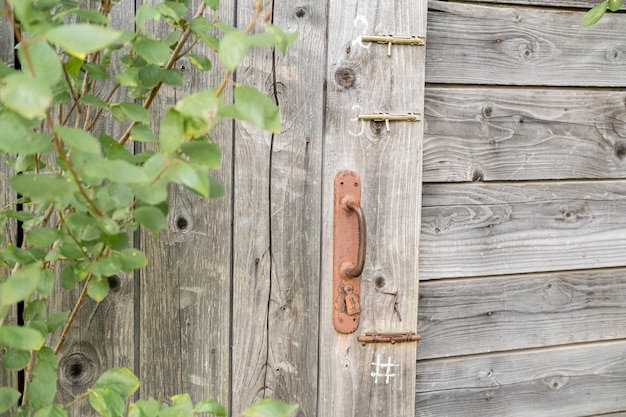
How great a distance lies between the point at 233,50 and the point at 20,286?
0.38 m

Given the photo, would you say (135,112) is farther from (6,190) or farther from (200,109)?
(6,190)

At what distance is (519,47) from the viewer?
171cm

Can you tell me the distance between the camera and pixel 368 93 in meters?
1.52

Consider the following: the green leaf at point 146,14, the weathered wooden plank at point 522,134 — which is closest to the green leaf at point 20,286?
the green leaf at point 146,14

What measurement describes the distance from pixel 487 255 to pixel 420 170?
0.33 m

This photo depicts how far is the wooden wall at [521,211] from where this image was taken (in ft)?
5.50

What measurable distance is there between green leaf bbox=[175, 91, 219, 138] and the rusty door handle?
28.2 inches

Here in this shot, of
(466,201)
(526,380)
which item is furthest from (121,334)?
(526,380)

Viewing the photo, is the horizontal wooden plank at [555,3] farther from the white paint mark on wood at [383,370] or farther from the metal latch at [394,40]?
the white paint mark on wood at [383,370]

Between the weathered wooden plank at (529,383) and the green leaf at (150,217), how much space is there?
3.33 feet

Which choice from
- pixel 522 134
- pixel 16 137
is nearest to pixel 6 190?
pixel 16 137

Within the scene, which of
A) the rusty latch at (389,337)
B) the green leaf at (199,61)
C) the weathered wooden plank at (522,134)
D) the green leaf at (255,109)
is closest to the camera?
the green leaf at (255,109)

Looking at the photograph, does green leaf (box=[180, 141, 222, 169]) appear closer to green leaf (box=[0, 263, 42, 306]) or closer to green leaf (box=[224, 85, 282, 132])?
green leaf (box=[224, 85, 282, 132])

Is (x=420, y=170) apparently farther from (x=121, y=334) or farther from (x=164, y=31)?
(x=121, y=334)
